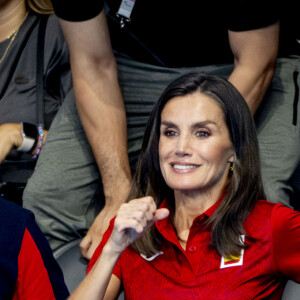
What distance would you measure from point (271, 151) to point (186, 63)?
1.23 feet

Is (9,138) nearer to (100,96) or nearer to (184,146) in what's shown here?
(100,96)

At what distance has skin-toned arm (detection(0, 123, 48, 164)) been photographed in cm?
191

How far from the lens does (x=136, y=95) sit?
6.49ft

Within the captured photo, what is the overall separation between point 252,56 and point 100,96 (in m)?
0.46

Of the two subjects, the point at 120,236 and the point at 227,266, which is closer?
the point at 120,236

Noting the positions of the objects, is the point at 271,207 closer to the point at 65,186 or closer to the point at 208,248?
the point at 208,248

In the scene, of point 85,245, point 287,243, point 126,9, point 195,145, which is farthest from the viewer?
point 126,9

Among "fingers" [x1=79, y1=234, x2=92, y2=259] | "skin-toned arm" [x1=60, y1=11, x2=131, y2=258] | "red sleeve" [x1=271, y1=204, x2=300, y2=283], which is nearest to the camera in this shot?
"red sleeve" [x1=271, y1=204, x2=300, y2=283]

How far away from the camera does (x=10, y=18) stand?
224cm

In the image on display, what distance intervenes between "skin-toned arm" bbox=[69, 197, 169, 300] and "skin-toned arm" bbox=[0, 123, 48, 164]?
28.7 inches

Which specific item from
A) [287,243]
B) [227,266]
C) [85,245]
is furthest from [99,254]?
[287,243]

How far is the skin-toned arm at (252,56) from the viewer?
5.67 ft

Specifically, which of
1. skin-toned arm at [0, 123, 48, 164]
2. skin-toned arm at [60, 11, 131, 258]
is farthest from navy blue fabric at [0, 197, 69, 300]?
skin-toned arm at [0, 123, 48, 164]

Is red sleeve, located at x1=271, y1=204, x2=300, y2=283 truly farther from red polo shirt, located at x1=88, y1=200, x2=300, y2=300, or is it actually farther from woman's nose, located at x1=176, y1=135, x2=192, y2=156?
woman's nose, located at x1=176, y1=135, x2=192, y2=156
